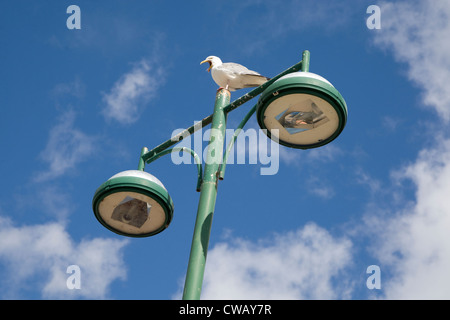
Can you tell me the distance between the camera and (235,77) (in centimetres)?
616

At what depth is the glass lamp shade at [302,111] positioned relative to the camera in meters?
4.84

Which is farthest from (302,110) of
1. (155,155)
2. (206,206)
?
(155,155)

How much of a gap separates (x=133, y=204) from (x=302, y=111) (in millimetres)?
1697

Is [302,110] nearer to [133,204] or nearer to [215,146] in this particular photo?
[215,146]

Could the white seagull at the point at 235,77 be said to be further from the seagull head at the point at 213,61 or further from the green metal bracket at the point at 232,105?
the green metal bracket at the point at 232,105

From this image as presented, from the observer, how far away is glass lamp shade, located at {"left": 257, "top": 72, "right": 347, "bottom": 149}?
15.9 ft

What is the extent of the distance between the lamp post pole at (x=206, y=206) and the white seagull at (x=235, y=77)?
0.46m

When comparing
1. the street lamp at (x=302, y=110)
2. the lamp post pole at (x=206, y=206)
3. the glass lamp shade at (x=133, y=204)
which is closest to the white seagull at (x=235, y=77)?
the lamp post pole at (x=206, y=206)

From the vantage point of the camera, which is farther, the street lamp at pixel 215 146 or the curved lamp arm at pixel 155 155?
the curved lamp arm at pixel 155 155

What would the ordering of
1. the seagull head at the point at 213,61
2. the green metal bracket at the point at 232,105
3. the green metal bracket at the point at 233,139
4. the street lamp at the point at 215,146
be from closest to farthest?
1. the street lamp at the point at 215,146
2. the green metal bracket at the point at 233,139
3. the green metal bracket at the point at 232,105
4. the seagull head at the point at 213,61

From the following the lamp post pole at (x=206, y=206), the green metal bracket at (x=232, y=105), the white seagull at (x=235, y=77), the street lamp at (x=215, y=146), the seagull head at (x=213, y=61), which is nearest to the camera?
the lamp post pole at (x=206, y=206)
